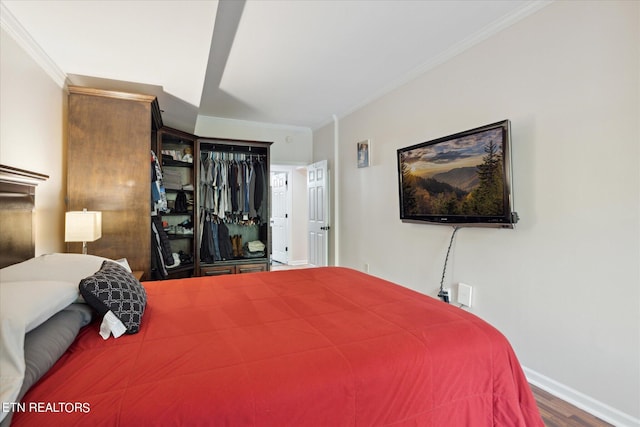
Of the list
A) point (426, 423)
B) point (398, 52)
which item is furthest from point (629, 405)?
point (398, 52)

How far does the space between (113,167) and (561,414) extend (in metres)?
3.70

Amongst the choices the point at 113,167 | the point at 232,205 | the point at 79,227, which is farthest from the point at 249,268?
the point at 79,227

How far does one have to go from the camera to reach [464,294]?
2.66 metres

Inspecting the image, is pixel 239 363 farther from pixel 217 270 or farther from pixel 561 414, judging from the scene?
pixel 217 270

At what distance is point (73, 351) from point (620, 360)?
2.64 meters

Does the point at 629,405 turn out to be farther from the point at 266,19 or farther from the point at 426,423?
the point at 266,19

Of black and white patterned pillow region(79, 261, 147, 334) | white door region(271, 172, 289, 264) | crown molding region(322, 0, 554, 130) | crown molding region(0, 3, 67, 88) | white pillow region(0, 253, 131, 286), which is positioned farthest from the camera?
white door region(271, 172, 289, 264)

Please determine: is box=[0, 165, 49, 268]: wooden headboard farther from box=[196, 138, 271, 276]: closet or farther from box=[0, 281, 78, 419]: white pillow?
box=[196, 138, 271, 276]: closet

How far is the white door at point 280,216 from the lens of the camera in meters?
6.91

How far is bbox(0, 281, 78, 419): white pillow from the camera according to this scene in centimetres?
78

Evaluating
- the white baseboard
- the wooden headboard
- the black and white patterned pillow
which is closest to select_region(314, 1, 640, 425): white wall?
the white baseboard

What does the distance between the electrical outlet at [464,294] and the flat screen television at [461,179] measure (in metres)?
0.55

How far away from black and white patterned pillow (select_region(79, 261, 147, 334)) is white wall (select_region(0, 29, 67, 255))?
1.19 meters

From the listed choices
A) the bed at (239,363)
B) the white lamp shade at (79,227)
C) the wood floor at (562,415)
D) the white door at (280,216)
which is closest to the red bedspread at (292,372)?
the bed at (239,363)
